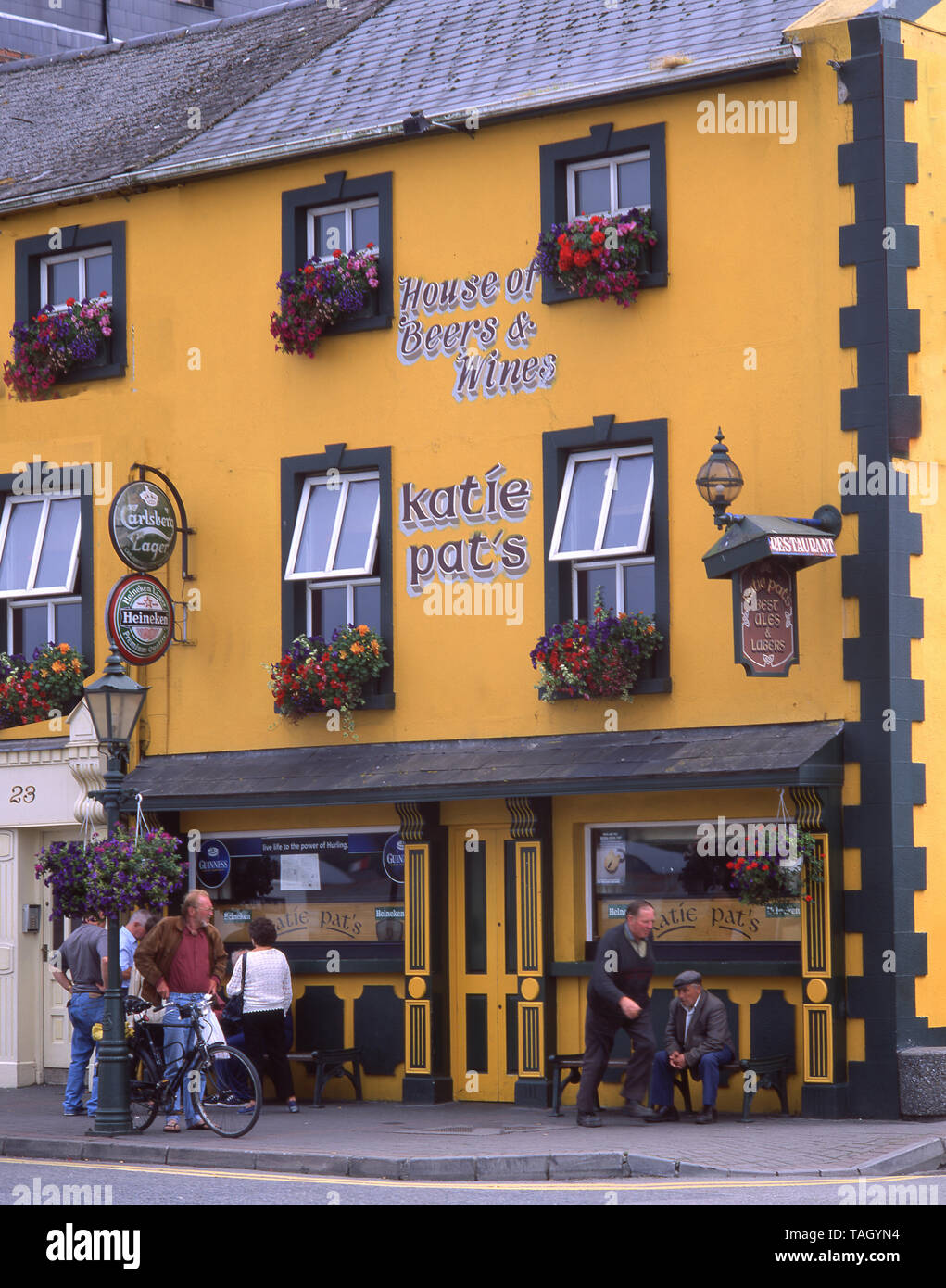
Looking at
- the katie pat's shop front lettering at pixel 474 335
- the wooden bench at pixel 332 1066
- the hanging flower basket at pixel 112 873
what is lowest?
the wooden bench at pixel 332 1066

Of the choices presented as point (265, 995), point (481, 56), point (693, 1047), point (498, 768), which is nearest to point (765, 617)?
point (498, 768)

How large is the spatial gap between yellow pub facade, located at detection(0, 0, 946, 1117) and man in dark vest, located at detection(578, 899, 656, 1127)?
1092mm

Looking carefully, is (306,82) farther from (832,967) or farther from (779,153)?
(832,967)

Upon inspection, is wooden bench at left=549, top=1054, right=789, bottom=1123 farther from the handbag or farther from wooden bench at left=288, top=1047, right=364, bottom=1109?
the handbag

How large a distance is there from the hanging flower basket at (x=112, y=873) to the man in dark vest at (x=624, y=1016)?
369 centimetres

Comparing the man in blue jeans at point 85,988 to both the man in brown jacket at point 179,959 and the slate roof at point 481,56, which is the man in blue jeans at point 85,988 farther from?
the slate roof at point 481,56

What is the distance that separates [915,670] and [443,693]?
4306 mm

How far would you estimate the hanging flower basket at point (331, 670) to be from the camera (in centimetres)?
1802

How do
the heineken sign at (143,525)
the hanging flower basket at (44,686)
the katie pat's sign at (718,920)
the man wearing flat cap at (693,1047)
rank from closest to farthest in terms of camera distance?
the man wearing flat cap at (693,1047)
the katie pat's sign at (718,920)
the heineken sign at (143,525)
the hanging flower basket at (44,686)

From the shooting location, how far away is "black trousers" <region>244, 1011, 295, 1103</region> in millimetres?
16906

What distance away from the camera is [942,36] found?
16.5 metres

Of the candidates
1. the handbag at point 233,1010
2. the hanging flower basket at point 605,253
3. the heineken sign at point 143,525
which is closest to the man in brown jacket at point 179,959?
the handbag at point 233,1010

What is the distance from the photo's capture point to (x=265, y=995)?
16.8 m

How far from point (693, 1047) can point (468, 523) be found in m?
5.12
